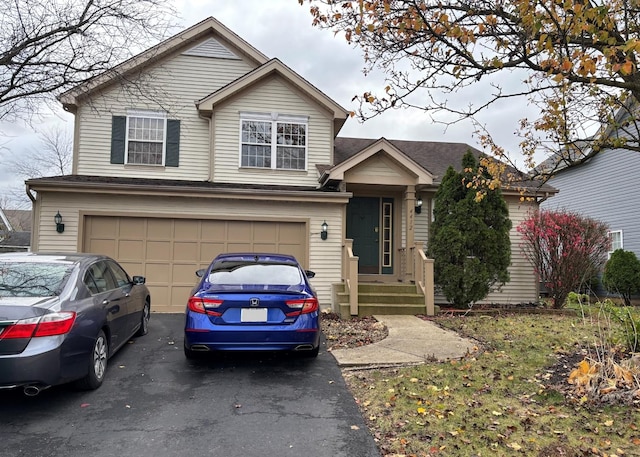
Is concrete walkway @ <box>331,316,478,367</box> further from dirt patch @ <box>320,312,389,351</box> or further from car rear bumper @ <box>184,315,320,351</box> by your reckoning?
car rear bumper @ <box>184,315,320,351</box>

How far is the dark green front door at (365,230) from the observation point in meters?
12.1

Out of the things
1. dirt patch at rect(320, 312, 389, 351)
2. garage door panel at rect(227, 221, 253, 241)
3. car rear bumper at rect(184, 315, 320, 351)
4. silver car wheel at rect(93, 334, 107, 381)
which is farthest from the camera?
garage door panel at rect(227, 221, 253, 241)

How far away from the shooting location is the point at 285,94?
12.2m

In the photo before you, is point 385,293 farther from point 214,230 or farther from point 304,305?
point 304,305

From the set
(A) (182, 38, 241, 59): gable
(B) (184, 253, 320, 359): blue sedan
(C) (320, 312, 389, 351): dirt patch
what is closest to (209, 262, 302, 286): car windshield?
(B) (184, 253, 320, 359): blue sedan

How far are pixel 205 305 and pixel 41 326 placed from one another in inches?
68.7

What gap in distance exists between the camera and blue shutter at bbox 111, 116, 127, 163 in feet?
38.2

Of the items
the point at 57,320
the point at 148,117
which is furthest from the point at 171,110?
the point at 57,320

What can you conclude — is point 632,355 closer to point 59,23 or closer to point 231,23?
point 59,23

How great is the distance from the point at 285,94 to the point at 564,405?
33.8 ft

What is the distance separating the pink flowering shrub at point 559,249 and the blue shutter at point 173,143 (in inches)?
376

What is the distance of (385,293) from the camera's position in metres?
10.2

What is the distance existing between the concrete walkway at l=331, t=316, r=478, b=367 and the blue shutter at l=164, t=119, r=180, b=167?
24.5 ft

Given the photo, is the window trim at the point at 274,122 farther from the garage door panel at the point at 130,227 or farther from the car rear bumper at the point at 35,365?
the car rear bumper at the point at 35,365
